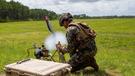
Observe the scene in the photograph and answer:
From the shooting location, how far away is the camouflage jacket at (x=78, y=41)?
10.0m

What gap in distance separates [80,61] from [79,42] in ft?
2.15

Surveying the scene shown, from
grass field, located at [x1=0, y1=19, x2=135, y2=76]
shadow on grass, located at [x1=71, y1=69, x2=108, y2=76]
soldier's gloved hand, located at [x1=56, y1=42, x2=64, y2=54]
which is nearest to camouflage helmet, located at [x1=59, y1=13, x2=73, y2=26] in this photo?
soldier's gloved hand, located at [x1=56, y1=42, x2=64, y2=54]

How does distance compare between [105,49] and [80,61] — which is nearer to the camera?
[80,61]

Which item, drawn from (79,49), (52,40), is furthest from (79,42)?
(52,40)

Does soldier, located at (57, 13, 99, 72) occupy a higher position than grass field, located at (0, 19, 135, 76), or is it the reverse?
soldier, located at (57, 13, 99, 72)

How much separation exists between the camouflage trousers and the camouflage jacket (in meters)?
0.13

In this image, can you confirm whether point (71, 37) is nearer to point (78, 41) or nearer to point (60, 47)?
point (78, 41)

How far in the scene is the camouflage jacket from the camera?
10.0 meters

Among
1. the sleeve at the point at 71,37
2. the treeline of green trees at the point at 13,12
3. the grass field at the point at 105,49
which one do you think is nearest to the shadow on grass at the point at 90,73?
the grass field at the point at 105,49

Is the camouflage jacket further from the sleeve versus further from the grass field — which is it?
the grass field

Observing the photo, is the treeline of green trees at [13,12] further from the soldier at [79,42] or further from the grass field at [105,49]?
the soldier at [79,42]

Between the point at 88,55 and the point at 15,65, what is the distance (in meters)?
3.64

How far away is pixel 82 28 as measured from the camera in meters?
10.2

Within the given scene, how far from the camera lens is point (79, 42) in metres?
10.3
